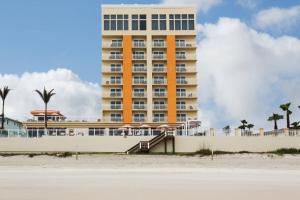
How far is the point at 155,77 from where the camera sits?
7919 cm

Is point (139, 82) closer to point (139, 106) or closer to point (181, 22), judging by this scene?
point (139, 106)

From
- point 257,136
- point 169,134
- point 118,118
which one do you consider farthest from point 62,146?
point 118,118

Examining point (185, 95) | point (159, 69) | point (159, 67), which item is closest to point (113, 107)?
point (159, 69)

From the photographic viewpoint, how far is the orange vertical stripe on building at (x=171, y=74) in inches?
3083

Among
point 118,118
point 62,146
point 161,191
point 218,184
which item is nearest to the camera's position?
point 161,191

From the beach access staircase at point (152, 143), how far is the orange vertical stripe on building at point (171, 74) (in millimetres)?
25366

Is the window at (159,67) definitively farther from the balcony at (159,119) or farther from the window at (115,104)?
the window at (115,104)

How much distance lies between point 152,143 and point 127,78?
28.6 meters

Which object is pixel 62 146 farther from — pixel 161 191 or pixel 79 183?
pixel 161 191

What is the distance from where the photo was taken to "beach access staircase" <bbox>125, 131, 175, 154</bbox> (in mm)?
50250

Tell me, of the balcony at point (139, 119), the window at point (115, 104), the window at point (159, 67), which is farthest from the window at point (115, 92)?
the window at point (159, 67)

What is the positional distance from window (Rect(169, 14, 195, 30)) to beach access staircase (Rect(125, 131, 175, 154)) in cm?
3147

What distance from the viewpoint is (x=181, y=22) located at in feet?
263

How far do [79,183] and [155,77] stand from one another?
58626mm
